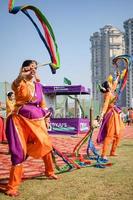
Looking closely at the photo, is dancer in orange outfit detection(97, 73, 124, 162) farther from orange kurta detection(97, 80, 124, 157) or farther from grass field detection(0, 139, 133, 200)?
grass field detection(0, 139, 133, 200)

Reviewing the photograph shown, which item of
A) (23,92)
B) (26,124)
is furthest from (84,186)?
(23,92)

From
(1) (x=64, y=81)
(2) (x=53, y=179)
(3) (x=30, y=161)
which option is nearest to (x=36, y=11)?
(2) (x=53, y=179)

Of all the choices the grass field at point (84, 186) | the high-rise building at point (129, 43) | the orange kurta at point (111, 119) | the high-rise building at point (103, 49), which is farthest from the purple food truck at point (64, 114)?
the high-rise building at point (103, 49)

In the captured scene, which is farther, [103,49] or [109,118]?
[103,49]

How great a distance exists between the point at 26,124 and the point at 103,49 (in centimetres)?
11024

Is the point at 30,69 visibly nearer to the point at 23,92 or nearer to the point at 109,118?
the point at 23,92

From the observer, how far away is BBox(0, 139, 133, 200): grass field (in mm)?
4176

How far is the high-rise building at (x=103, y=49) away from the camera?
4400 inches

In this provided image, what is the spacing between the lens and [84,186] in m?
4.68

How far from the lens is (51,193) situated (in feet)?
14.2

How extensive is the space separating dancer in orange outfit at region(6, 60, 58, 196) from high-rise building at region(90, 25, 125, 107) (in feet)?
349

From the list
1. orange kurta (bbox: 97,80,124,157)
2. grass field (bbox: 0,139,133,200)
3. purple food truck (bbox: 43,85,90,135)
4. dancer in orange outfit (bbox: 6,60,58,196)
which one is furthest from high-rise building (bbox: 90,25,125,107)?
dancer in orange outfit (bbox: 6,60,58,196)

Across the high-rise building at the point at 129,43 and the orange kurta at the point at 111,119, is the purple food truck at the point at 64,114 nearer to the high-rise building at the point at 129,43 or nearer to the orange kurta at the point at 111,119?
the orange kurta at the point at 111,119

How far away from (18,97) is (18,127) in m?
0.42
